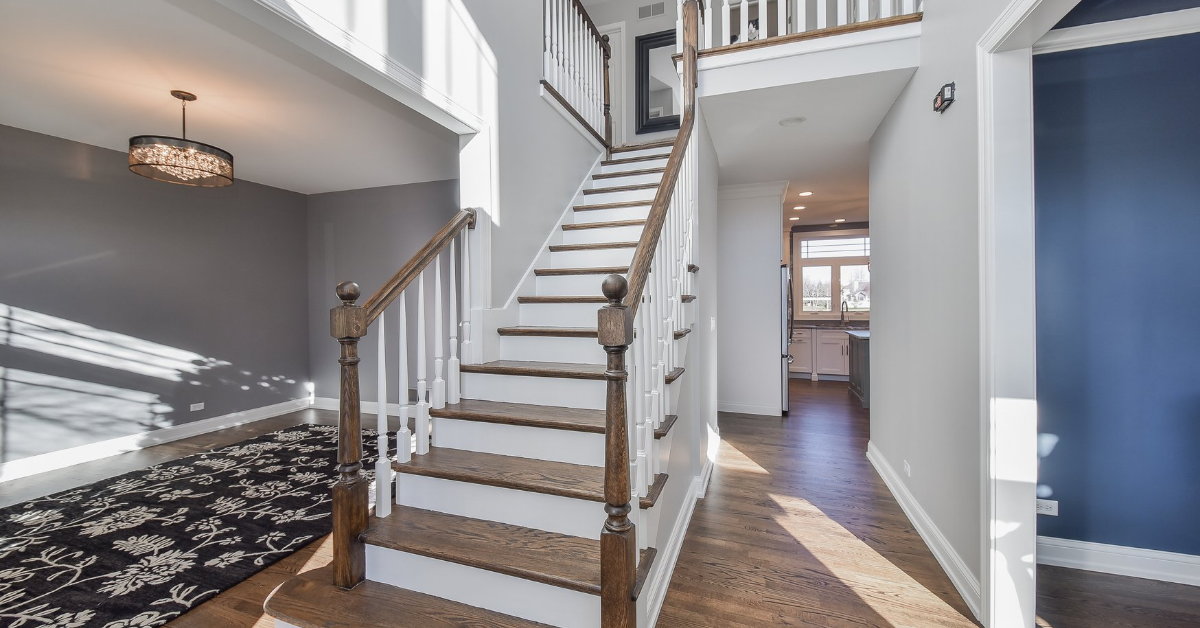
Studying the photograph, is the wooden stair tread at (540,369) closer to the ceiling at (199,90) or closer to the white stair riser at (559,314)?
the white stair riser at (559,314)

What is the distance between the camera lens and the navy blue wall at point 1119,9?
1.89m

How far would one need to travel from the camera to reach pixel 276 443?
166 inches

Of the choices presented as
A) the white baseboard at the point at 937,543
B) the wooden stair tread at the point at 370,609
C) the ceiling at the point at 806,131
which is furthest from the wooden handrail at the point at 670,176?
the white baseboard at the point at 937,543

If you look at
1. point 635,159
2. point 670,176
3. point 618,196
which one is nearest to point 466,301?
point 670,176

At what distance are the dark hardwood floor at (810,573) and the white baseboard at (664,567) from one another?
0.04m

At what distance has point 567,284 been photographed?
10.3 feet

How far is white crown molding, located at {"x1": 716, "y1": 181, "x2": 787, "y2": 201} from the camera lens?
5090 millimetres

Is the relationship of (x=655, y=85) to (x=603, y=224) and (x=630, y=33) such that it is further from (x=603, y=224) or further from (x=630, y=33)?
(x=603, y=224)

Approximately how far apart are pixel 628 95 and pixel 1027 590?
18.6ft

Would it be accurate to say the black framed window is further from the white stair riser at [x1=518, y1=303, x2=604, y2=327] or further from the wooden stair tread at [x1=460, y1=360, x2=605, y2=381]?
the wooden stair tread at [x1=460, y1=360, x2=605, y2=381]

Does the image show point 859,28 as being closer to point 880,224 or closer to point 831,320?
point 880,224

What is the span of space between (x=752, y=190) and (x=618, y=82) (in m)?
2.11

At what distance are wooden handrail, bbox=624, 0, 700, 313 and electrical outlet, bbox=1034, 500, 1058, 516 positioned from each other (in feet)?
7.08

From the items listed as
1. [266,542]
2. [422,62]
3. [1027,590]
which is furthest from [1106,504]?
[266,542]
